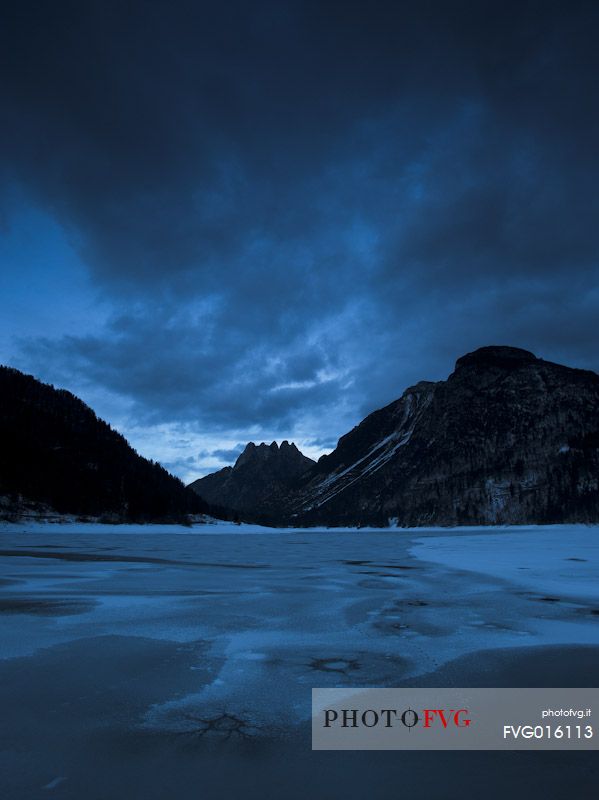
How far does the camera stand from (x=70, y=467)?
12688 cm

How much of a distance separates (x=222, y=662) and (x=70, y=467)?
13620 cm

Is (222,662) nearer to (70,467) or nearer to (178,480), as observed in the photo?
(70,467)

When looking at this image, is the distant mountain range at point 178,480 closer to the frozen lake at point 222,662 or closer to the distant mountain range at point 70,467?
the distant mountain range at point 70,467

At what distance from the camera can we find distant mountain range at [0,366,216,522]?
108812 millimetres

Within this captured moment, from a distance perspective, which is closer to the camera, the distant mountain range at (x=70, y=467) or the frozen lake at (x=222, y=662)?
the frozen lake at (x=222, y=662)

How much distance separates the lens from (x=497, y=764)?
3.70m

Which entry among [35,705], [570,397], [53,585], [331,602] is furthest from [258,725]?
[570,397]

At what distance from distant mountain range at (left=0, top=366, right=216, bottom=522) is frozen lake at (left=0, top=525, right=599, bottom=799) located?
102 meters

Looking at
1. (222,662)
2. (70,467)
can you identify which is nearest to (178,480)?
(70,467)

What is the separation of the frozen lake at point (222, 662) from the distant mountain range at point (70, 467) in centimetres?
10244

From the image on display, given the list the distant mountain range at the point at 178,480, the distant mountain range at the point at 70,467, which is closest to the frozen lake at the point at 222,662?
the distant mountain range at the point at 178,480

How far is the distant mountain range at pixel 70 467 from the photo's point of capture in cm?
10881

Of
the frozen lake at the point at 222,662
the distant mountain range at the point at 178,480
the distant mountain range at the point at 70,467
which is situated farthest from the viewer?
the distant mountain range at the point at 178,480

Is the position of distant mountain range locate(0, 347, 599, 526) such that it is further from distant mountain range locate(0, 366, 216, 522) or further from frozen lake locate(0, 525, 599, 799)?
frozen lake locate(0, 525, 599, 799)
